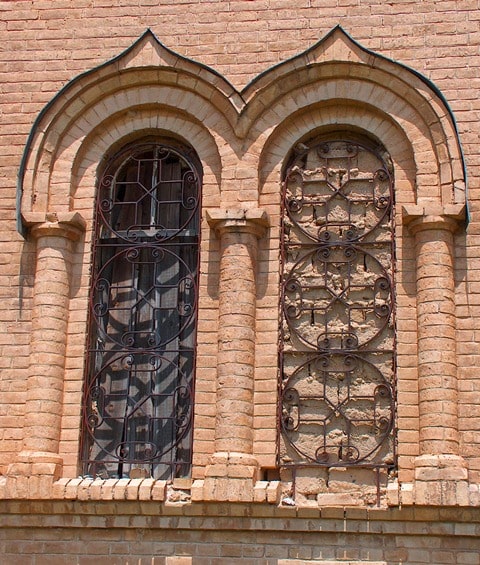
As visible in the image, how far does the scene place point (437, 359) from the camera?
28.6ft

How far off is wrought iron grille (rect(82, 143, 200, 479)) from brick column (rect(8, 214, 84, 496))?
27 cm

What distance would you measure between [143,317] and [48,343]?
900 millimetres

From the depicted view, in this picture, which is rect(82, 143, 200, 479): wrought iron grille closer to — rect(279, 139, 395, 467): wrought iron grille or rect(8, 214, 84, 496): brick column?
rect(8, 214, 84, 496): brick column

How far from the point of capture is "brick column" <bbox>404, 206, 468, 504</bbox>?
27.5 ft

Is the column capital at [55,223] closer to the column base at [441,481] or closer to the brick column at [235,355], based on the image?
the brick column at [235,355]

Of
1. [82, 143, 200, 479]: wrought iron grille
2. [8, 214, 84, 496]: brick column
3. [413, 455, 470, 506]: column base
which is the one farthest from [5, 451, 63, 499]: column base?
[413, 455, 470, 506]: column base

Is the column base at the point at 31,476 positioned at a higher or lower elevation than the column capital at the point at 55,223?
lower

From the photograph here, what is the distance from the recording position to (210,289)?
9.38 metres

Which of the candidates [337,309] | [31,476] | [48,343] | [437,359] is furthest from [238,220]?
[31,476]

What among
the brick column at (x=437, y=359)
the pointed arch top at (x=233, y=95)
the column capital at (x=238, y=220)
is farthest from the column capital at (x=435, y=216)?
the column capital at (x=238, y=220)

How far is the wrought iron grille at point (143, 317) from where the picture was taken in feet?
30.4

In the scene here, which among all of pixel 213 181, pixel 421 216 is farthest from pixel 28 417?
pixel 421 216

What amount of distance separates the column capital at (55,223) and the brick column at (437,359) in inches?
117

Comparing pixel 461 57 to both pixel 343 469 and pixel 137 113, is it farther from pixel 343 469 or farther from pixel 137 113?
pixel 343 469
